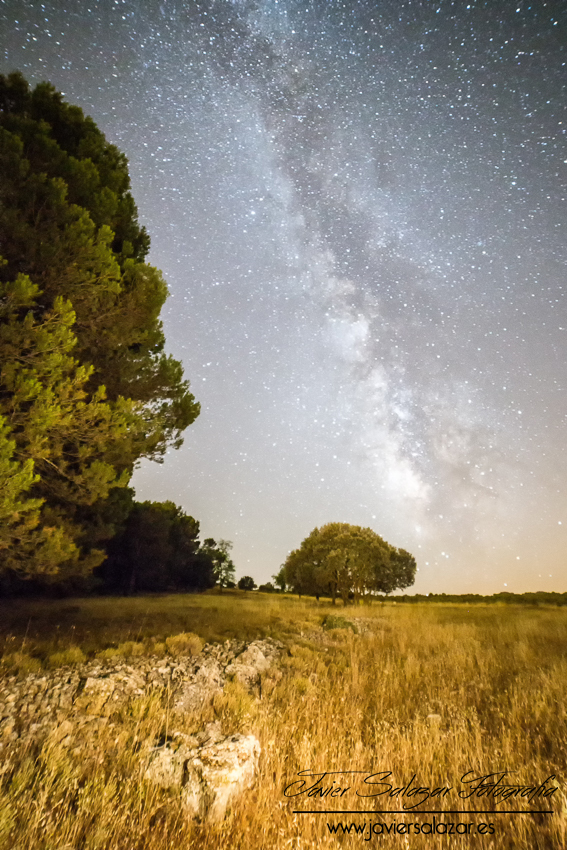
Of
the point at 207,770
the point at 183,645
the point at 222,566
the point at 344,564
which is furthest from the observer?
the point at 222,566

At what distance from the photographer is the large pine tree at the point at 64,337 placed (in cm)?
646

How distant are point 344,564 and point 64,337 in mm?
24682

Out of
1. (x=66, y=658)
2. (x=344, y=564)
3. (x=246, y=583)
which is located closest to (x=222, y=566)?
(x=246, y=583)

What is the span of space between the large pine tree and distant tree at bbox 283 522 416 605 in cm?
2103

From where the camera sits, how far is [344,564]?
86.6 ft

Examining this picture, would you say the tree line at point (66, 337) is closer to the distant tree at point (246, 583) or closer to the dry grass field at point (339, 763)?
the dry grass field at point (339, 763)

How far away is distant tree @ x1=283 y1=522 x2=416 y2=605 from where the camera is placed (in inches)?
1048

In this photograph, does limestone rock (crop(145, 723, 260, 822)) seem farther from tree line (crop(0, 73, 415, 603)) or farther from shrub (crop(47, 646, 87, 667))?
tree line (crop(0, 73, 415, 603))

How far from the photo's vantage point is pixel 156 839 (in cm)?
237

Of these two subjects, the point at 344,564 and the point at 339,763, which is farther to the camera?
the point at 344,564

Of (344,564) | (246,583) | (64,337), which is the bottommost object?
(246,583)

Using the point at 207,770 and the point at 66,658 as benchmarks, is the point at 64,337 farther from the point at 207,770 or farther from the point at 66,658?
the point at 207,770

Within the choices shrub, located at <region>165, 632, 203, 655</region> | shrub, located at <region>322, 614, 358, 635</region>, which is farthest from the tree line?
shrub, located at <region>322, 614, 358, 635</region>

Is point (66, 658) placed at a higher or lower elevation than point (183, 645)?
lower
